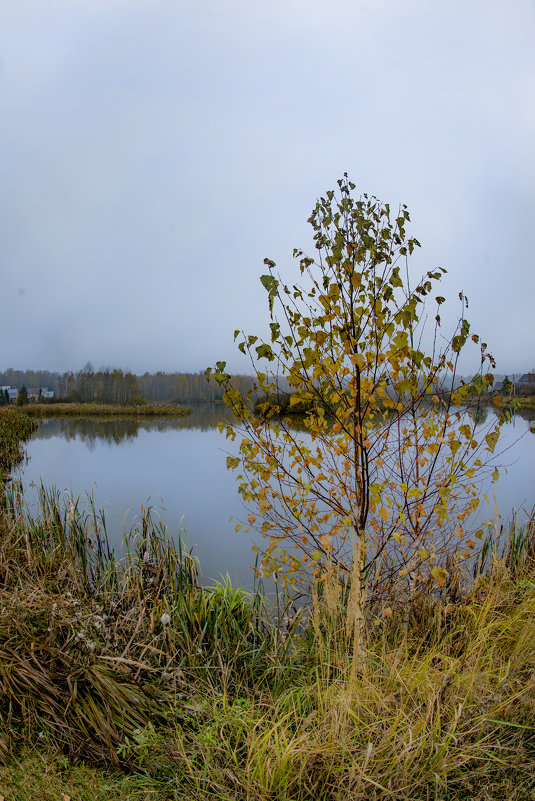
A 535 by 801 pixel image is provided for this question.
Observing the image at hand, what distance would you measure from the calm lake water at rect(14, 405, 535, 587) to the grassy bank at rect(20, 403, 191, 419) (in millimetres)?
25273

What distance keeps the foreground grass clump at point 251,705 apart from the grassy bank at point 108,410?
171 feet

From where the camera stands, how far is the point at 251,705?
2.59 metres

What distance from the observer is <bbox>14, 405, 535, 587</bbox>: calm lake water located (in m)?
7.85

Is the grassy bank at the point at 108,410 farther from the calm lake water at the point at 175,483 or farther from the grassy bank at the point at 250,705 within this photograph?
the grassy bank at the point at 250,705

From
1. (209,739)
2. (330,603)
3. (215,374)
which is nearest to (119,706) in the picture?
(209,739)

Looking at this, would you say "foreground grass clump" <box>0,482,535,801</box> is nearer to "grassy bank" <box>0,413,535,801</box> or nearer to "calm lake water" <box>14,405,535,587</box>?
"grassy bank" <box>0,413,535,801</box>

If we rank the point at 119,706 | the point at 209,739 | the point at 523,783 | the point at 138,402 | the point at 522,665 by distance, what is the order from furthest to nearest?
the point at 138,402
the point at 522,665
the point at 119,706
the point at 209,739
the point at 523,783

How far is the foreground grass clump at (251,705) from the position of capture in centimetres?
229

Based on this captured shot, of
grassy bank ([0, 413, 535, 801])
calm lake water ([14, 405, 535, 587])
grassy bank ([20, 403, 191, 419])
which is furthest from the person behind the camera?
grassy bank ([20, 403, 191, 419])

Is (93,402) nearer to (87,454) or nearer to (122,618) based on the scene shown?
(87,454)

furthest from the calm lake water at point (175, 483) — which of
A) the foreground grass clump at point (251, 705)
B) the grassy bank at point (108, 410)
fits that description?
the grassy bank at point (108, 410)

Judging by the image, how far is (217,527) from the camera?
30.2 ft

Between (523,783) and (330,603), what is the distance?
1354mm

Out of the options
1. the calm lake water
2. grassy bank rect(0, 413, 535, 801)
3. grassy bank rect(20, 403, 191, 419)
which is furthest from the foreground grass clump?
grassy bank rect(20, 403, 191, 419)
